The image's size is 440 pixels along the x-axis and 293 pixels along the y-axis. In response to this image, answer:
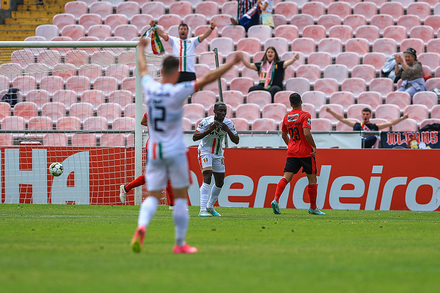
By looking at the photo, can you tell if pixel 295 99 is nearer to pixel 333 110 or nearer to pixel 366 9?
pixel 333 110

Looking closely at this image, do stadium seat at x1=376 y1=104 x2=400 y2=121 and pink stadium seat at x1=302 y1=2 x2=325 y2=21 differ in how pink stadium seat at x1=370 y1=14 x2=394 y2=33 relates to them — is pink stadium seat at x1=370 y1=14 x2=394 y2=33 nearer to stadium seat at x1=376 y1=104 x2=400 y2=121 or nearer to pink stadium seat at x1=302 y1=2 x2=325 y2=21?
pink stadium seat at x1=302 y1=2 x2=325 y2=21

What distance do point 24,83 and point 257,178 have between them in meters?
6.93

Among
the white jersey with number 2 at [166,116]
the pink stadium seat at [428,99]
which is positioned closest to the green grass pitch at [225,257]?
the white jersey with number 2 at [166,116]

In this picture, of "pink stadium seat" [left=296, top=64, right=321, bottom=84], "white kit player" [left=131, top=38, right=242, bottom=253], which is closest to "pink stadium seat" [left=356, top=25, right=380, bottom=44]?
"pink stadium seat" [left=296, top=64, right=321, bottom=84]

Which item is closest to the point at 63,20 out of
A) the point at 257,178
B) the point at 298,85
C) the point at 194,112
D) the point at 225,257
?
the point at 194,112

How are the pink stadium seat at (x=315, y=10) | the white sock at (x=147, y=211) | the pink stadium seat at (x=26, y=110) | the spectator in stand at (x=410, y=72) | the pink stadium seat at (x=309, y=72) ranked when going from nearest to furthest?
the white sock at (x=147, y=211) < the pink stadium seat at (x=26, y=110) < the spectator in stand at (x=410, y=72) < the pink stadium seat at (x=309, y=72) < the pink stadium seat at (x=315, y=10)

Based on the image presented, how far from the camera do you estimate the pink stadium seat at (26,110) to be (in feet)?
56.3

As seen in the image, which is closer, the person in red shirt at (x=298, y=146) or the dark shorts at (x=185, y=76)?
the person in red shirt at (x=298, y=146)

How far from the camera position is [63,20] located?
876 inches

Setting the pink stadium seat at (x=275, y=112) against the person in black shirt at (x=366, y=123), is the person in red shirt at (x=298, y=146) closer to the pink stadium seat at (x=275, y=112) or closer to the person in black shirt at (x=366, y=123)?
the person in black shirt at (x=366, y=123)

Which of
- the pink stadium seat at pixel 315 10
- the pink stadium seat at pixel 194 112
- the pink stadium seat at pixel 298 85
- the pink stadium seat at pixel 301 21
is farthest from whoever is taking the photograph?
the pink stadium seat at pixel 315 10

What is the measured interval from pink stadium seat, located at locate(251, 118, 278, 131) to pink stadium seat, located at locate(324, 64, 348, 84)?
117 inches

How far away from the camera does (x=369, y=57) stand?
19.2 m

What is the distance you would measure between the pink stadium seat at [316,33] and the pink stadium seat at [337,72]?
5.78ft
